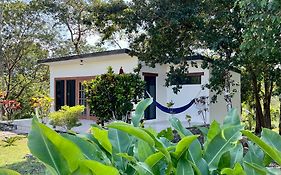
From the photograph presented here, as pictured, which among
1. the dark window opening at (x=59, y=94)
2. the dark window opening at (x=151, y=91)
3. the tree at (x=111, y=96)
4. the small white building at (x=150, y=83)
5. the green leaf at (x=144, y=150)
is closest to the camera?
the green leaf at (x=144, y=150)

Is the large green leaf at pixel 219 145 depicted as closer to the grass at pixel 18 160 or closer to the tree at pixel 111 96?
the grass at pixel 18 160

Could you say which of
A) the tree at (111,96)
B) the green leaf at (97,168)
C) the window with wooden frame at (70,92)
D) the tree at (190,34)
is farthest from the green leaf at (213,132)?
the window with wooden frame at (70,92)

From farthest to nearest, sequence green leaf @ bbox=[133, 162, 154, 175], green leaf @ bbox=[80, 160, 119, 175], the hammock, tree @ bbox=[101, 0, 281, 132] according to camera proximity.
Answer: the hammock → tree @ bbox=[101, 0, 281, 132] → green leaf @ bbox=[133, 162, 154, 175] → green leaf @ bbox=[80, 160, 119, 175]

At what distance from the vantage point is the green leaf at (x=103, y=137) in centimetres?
125

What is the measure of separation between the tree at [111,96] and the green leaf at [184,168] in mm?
6718

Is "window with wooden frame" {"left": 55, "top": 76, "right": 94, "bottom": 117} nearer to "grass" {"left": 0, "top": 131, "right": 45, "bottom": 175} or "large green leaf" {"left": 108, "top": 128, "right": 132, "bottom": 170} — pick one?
"grass" {"left": 0, "top": 131, "right": 45, "bottom": 175}

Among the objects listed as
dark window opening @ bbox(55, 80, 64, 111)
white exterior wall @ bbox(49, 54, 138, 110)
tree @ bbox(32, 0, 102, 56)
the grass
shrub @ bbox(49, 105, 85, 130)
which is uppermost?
tree @ bbox(32, 0, 102, 56)

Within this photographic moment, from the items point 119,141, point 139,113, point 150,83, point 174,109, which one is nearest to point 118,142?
point 119,141

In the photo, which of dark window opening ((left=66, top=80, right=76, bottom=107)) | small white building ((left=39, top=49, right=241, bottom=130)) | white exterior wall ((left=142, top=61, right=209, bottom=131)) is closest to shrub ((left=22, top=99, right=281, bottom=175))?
small white building ((left=39, top=49, right=241, bottom=130))

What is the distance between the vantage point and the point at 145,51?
9.69 m

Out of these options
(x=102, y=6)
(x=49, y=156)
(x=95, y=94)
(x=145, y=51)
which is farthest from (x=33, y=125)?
(x=102, y=6)

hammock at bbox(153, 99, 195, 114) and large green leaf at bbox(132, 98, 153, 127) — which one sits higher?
large green leaf at bbox(132, 98, 153, 127)

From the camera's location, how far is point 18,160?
251 inches

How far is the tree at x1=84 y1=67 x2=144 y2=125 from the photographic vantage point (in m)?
7.83
